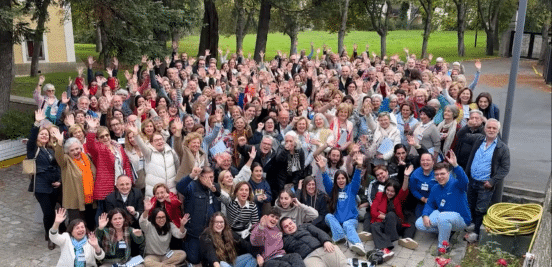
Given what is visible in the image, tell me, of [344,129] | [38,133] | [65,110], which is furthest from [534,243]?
[65,110]

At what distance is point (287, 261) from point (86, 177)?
2.95 metres

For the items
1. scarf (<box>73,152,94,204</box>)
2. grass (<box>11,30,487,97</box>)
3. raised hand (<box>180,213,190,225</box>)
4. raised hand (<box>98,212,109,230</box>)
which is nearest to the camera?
raised hand (<box>98,212,109,230</box>)

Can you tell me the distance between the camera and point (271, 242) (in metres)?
6.34

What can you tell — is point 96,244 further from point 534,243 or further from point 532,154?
point 532,154

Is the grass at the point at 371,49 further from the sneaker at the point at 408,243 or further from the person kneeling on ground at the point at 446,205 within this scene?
the person kneeling on ground at the point at 446,205

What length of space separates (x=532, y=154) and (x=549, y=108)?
23.9 feet

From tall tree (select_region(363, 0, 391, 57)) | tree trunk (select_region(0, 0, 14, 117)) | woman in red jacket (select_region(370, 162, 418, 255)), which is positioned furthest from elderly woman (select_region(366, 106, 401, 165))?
tall tree (select_region(363, 0, 391, 57))

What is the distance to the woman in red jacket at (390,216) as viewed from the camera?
23.6ft

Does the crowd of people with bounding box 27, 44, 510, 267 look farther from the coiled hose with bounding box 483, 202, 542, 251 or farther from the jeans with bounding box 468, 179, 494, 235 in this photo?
the coiled hose with bounding box 483, 202, 542, 251

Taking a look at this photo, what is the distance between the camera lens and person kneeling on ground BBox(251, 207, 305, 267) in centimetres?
626

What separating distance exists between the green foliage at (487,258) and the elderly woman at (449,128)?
1.69 meters

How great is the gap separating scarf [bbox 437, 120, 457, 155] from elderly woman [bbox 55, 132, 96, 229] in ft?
17.0

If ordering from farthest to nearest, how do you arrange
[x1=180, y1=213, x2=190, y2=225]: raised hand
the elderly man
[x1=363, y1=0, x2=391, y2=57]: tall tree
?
[x1=363, y1=0, x2=391, y2=57]: tall tree < the elderly man < [x1=180, y1=213, x2=190, y2=225]: raised hand

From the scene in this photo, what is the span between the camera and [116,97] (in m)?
8.84
